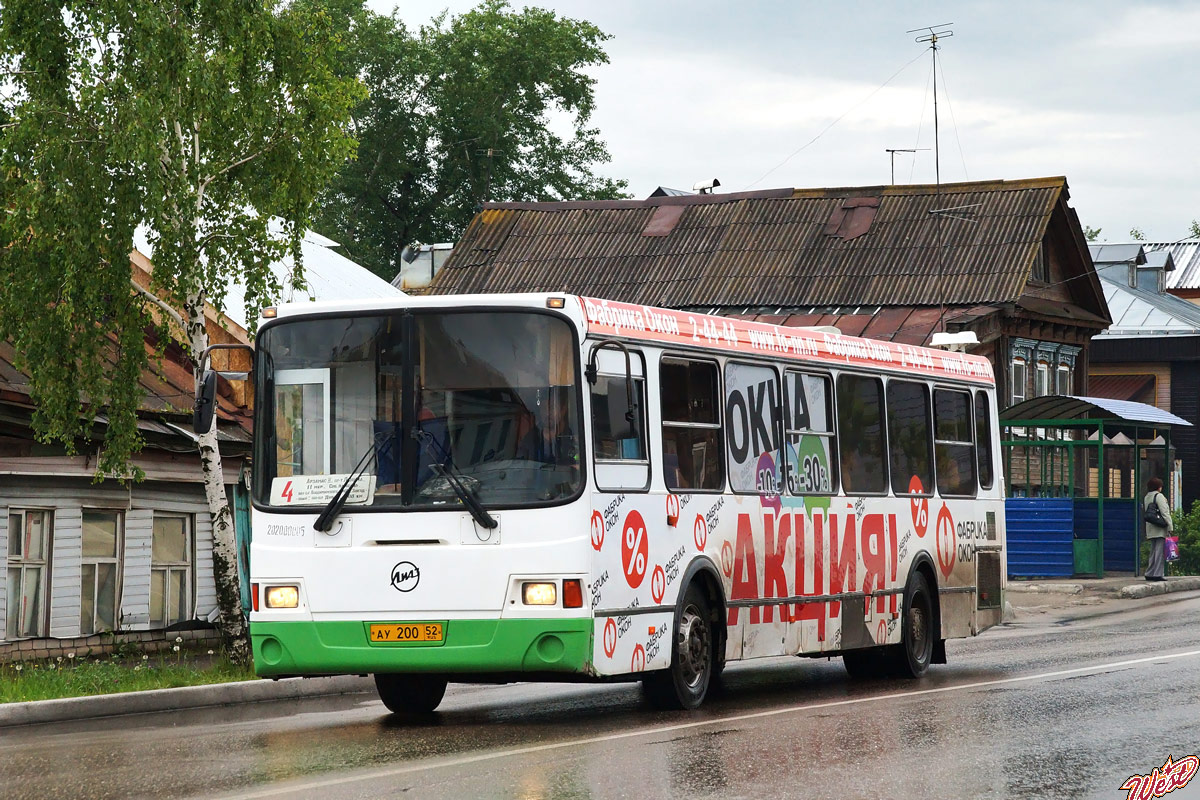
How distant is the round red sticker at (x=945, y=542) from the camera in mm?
16359

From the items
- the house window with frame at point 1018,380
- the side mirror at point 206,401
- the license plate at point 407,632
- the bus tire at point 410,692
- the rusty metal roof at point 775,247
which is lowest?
the bus tire at point 410,692

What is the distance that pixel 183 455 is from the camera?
2069 cm

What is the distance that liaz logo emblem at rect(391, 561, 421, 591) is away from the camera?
11.2 m

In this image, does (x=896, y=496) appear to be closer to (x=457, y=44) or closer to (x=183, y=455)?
(x=183, y=455)

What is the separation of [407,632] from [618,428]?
1.85 meters

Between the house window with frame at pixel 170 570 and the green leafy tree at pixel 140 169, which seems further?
the house window with frame at pixel 170 570

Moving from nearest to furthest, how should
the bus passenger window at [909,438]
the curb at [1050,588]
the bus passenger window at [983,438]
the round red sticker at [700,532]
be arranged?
the round red sticker at [700,532] → the bus passenger window at [909,438] → the bus passenger window at [983,438] → the curb at [1050,588]

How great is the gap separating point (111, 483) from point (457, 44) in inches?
1458

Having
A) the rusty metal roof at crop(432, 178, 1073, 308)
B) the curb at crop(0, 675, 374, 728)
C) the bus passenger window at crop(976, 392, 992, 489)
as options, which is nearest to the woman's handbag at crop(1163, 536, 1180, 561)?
the rusty metal roof at crop(432, 178, 1073, 308)

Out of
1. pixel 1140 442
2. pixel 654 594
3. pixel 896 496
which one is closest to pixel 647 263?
pixel 1140 442

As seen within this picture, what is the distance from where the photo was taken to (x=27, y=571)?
18.9m

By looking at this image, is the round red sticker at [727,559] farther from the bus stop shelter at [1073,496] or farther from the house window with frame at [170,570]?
the bus stop shelter at [1073,496]

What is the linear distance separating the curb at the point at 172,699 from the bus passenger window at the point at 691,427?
475 centimetres

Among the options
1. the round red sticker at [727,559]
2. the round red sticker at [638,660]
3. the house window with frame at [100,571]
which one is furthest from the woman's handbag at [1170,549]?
the round red sticker at [638,660]
